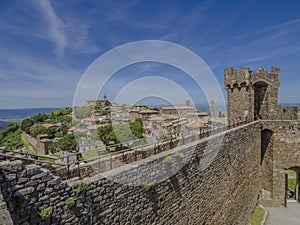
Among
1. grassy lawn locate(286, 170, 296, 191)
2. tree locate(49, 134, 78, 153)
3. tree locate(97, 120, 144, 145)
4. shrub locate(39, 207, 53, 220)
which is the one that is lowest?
grassy lawn locate(286, 170, 296, 191)

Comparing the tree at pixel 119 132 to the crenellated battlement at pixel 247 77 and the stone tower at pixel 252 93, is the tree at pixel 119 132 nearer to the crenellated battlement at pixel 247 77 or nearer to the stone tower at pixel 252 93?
the stone tower at pixel 252 93

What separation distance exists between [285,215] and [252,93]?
27.2ft

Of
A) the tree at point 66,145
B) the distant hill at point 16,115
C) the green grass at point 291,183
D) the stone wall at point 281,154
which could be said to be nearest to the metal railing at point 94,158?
the distant hill at point 16,115

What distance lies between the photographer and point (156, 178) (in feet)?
15.6

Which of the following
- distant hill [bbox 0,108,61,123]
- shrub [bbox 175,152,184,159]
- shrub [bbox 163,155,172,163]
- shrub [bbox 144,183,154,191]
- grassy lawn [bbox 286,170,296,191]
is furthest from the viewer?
grassy lawn [bbox 286,170,296,191]

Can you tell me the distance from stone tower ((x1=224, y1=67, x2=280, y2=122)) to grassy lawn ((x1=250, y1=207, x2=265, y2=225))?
242 inches

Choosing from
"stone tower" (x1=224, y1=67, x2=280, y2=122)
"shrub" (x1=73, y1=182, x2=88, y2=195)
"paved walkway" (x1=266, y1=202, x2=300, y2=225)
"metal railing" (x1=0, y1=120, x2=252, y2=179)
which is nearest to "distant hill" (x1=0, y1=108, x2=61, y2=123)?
"metal railing" (x1=0, y1=120, x2=252, y2=179)

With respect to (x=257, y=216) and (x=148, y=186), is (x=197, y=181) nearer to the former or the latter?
(x=148, y=186)

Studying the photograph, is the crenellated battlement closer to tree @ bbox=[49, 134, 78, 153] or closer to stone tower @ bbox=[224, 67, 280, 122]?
stone tower @ bbox=[224, 67, 280, 122]

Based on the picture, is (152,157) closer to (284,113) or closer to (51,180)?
(51,180)

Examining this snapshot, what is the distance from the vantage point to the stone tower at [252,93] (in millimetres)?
13438

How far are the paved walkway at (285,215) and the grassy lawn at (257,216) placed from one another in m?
0.46

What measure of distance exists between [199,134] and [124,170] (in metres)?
3.87

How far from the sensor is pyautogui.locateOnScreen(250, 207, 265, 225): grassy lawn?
11383 mm
